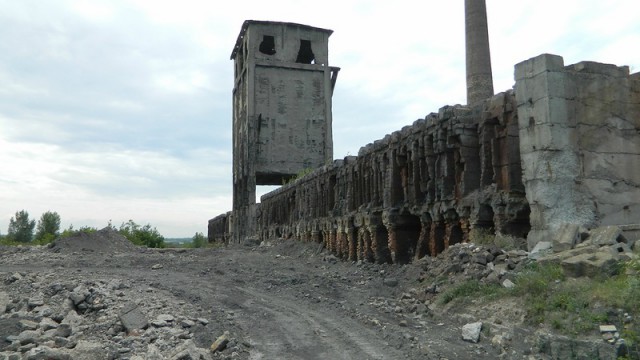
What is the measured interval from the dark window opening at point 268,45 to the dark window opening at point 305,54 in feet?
5.75

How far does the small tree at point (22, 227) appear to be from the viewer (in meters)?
60.1

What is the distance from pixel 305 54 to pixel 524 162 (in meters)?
28.5

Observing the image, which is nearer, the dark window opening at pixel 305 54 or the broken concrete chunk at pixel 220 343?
the broken concrete chunk at pixel 220 343

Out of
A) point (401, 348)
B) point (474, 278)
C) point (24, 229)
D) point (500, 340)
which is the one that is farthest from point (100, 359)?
point (24, 229)

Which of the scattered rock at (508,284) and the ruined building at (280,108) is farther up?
the ruined building at (280,108)

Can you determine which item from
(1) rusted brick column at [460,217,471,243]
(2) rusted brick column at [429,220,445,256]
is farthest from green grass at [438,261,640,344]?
(2) rusted brick column at [429,220,445,256]

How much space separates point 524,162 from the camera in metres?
8.39

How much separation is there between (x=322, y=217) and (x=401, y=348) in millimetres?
Answer: 12008

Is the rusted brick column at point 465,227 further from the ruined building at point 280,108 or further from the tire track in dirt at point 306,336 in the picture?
the ruined building at point 280,108


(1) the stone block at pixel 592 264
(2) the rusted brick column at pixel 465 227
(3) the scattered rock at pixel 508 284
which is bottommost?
(3) the scattered rock at pixel 508 284

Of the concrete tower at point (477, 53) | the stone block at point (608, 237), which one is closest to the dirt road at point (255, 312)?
the stone block at point (608, 237)

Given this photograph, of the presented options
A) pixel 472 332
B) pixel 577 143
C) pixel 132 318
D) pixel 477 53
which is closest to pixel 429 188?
pixel 577 143

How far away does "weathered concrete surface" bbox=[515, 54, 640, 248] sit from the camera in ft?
26.5

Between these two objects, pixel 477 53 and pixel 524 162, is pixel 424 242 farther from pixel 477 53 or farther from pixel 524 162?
pixel 477 53
